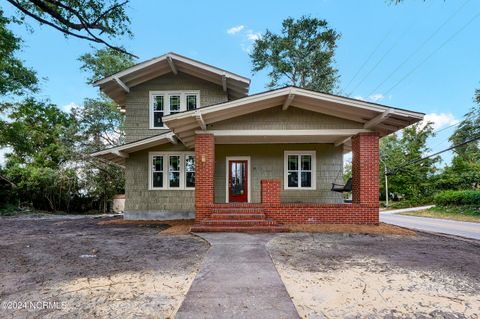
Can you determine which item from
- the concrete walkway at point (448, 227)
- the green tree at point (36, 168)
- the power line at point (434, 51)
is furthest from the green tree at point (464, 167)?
the green tree at point (36, 168)

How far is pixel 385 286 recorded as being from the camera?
10.9 feet

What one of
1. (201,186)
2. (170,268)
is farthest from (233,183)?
(170,268)

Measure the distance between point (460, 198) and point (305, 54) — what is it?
49.6ft

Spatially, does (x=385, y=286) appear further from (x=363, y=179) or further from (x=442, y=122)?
(x=442, y=122)

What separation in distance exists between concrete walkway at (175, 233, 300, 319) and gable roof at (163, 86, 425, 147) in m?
4.15

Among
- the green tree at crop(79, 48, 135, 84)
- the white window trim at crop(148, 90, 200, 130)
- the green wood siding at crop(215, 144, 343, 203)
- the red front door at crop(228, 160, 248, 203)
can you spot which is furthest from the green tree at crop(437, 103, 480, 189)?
the green tree at crop(79, 48, 135, 84)

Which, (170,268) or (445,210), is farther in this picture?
(445,210)

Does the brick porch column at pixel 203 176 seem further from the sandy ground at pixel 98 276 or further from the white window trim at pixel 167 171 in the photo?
the white window trim at pixel 167 171

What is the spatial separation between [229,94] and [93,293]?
32.2ft

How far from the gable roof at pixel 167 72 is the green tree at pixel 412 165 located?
850 inches

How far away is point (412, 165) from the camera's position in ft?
90.9

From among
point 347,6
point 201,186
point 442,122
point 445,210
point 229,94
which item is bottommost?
point 445,210

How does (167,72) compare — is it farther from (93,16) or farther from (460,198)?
(460,198)

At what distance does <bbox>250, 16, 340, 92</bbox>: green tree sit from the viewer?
72.5 ft
